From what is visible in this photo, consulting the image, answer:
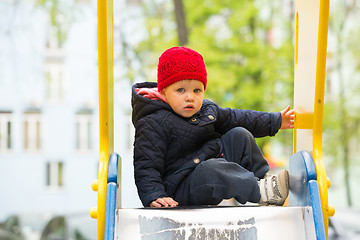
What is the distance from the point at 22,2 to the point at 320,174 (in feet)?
33.7

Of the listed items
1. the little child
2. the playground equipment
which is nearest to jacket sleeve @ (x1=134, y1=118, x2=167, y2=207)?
the little child

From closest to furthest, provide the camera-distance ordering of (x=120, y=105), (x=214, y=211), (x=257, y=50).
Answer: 1. (x=214, y=211)
2. (x=257, y=50)
3. (x=120, y=105)

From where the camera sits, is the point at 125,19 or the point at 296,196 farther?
the point at 125,19

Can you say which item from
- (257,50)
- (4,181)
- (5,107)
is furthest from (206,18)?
(4,181)

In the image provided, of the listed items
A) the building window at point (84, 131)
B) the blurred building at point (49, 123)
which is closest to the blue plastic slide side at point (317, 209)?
the blurred building at point (49, 123)

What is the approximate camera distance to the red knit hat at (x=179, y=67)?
76.0 inches

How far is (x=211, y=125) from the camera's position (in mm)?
2021

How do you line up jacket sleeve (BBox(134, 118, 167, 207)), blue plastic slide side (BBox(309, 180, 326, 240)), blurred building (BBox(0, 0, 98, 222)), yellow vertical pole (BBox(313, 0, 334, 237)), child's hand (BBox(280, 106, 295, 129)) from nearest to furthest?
blue plastic slide side (BBox(309, 180, 326, 240))
yellow vertical pole (BBox(313, 0, 334, 237))
jacket sleeve (BBox(134, 118, 167, 207))
child's hand (BBox(280, 106, 295, 129))
blurred building (BBox(0, 0, 98, 222))

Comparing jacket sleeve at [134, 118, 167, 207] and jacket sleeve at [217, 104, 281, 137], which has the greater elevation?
jacket sleeve at [217, 104, 281, 137]

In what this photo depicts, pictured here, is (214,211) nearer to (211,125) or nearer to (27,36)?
(211,125)

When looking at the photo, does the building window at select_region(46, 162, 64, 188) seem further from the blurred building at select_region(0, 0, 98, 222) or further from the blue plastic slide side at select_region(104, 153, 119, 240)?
the blue plastic slide side at select_region(104, 153, 119, 240)

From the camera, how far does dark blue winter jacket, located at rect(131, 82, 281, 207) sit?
1854mm

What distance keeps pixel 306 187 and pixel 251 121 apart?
517 mm

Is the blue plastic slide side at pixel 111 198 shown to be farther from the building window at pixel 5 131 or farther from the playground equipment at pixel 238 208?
the building window at pixel 5 131
